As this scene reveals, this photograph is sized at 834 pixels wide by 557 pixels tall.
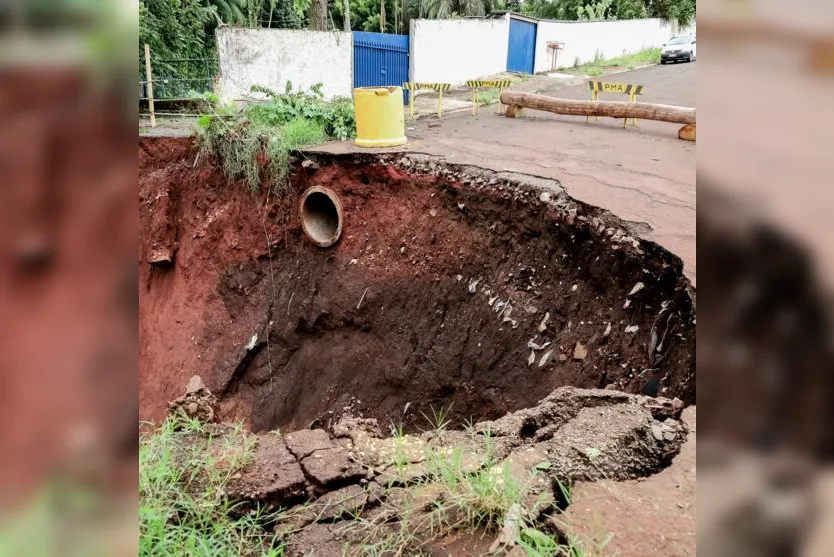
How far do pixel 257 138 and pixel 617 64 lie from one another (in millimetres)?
17460

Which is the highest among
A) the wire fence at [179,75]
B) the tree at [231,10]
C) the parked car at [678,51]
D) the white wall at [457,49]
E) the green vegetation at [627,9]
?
the green vegetation at [627,9]

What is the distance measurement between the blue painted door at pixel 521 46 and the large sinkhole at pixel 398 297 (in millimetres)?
12910

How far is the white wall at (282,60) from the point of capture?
1031 centimetres

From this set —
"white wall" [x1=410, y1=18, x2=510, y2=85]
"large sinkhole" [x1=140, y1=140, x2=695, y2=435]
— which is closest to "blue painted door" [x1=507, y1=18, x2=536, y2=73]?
"white wall" [x1=410, y1=18, x2=510, y2=85]

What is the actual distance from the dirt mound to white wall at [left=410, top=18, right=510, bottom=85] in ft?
39.3

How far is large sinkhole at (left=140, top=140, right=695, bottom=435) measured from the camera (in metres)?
4.54

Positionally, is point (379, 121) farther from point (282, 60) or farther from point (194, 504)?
point (194, 504)

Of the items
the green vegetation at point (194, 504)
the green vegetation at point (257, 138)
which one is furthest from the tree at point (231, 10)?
the green vegetation at point (194, 504)

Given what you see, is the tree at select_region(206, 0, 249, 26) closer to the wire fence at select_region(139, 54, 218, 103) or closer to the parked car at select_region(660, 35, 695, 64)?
the wire fence at select_region(139, 54, 218, 103)

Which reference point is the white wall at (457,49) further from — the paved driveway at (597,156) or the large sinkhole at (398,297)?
the large sinkhole at (398,297)
